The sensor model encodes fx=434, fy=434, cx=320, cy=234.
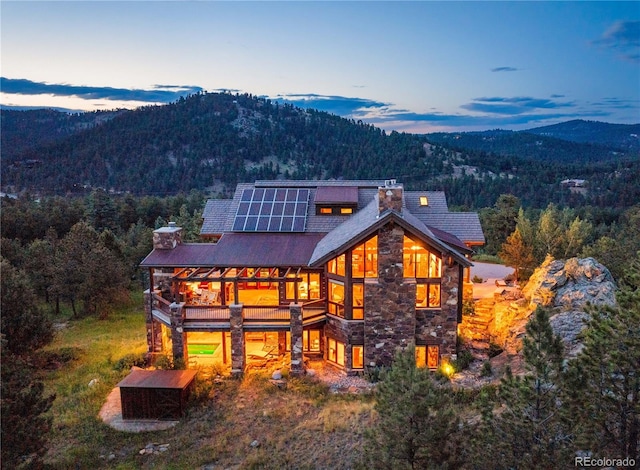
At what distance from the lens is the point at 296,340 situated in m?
20.8

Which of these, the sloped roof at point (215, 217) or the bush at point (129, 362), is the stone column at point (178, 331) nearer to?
the bush at point (129, 362)

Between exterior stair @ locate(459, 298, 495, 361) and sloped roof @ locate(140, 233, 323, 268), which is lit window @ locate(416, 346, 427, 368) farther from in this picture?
sloped roof @ locate(140, 233, 323, 268)

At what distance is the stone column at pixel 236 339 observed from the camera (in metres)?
21.0

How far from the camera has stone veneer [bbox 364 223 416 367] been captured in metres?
20.0

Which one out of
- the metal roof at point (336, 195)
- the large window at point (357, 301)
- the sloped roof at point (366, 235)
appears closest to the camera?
the sloped roof at point (366, 235)

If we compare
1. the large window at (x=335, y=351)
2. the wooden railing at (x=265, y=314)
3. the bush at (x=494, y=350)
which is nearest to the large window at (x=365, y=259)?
the large window at (x=335, y=351)

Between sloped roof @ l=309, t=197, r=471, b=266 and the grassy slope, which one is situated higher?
sloped roof @ l=309, t=197, r=471, b=266

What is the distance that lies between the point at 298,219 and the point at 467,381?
12.7 meters

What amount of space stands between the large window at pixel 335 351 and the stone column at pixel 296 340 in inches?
78.0

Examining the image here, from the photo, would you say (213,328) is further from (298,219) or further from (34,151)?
(34,151)

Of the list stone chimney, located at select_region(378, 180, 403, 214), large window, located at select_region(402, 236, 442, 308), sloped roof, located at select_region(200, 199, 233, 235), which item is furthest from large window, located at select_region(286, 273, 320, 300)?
sloped roof, located at select_region(200, 199, 233, 235)

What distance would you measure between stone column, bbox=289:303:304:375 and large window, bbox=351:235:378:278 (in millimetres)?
3230

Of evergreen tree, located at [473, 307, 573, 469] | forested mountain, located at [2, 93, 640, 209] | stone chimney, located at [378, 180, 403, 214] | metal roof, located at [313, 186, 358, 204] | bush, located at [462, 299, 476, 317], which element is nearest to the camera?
evergreen tree, located at [473, 307, 573, 469]

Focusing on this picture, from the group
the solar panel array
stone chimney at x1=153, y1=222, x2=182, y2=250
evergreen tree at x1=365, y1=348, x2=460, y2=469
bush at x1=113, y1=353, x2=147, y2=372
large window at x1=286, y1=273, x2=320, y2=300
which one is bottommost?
bush at x1=113, y1=353, x2=147, y2=372
